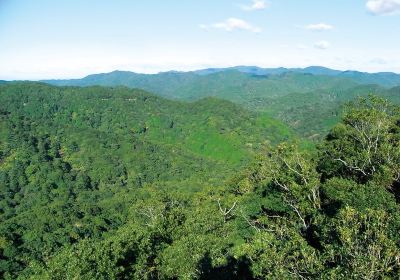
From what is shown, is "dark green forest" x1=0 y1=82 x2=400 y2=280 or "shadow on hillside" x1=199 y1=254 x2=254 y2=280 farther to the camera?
"shadow on hillside" x1=199 y1=254 x2=254 y2=280

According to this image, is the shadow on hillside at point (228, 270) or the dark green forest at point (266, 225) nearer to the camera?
the dark green forest at point (266, 225)

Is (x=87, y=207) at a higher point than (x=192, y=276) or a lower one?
lower

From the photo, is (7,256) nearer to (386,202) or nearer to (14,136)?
(386,202)

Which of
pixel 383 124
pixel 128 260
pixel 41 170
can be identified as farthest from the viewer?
pixel 41 170

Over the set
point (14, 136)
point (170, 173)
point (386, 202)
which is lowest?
point (170, 173)

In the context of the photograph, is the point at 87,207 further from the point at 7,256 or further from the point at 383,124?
the point at 383,124

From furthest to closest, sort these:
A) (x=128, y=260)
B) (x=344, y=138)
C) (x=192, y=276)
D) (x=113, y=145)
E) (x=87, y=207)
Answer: (x=113, y=145)
(x=87, y=207)
(x=344, y=138)
(x=128, y=260)
(x=192, y=276)

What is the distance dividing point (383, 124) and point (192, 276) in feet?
99.1

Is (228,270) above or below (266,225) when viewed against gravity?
above

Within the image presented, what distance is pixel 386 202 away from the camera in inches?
1395

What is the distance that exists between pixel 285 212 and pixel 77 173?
132 metres

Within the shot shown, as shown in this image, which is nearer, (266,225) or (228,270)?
(228,270)

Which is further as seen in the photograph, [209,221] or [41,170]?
[41,170]

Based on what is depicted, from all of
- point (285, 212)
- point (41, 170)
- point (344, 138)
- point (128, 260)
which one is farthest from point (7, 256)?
point (41, 170)
